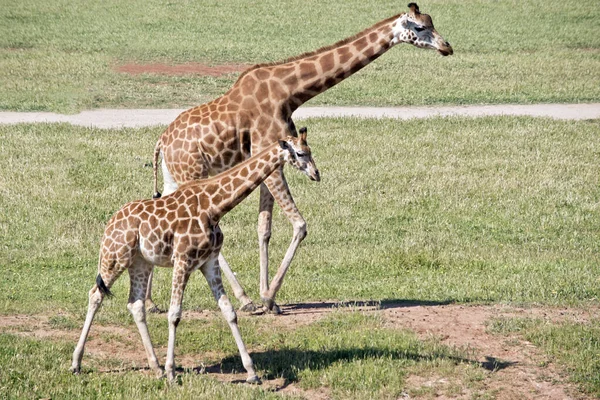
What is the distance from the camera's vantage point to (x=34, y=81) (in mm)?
29031

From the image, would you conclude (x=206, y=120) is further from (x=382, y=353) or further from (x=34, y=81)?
(x=34, y=81)

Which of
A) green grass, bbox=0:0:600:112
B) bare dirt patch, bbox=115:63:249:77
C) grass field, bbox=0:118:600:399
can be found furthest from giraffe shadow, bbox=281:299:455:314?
bare dirt patch, bbox=115:63:249:77

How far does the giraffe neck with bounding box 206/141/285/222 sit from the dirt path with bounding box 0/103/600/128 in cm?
1423

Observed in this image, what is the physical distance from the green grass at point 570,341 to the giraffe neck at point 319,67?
3.78 meters

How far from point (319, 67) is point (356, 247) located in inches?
149

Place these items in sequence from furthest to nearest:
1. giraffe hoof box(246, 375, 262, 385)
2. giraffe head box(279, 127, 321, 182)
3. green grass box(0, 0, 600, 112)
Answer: green grass box(0, 0, 600, 112) → giraffe hoof box(246, 375, 262, 385) → giraffe head box(279, 127, 321, 182)

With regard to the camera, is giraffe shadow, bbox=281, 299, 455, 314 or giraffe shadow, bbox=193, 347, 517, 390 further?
giraffe shadow, bbox=281, 299, 455, 314

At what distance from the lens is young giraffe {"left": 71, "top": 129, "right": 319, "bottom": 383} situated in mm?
9633

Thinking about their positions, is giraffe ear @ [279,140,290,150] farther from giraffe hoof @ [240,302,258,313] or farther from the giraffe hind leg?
giraffe hoof @ [240,302,258,313]

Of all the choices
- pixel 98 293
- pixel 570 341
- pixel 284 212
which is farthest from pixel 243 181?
pixel 570 341

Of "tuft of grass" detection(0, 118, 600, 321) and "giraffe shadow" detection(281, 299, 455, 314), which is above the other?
"tuft of grass" detection(0, 118, 600, 321)

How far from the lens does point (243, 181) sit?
984cm

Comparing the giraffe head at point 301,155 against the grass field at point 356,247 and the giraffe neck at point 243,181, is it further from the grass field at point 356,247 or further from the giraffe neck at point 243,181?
the grass field at point 356,247

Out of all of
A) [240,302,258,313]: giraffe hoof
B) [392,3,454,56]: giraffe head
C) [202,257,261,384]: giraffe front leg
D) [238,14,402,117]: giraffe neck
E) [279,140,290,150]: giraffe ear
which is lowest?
Result: [240,302,258,313]: giraffe hoof
